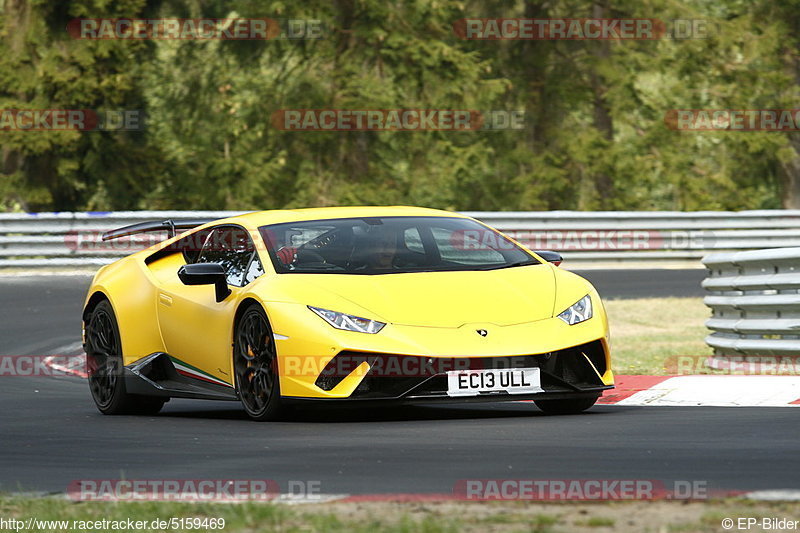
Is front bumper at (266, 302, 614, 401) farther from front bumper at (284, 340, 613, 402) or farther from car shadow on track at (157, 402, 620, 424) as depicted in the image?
car shadow on track at (157, 402, 620, 424)

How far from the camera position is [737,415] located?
9.02m

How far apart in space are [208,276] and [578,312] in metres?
2.30

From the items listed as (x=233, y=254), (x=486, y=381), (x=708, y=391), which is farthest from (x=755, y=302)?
(x=233, y=254)

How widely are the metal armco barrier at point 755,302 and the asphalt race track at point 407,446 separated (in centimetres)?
244

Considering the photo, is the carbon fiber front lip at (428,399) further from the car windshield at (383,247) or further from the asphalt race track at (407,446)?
the car windshield at (383,247)

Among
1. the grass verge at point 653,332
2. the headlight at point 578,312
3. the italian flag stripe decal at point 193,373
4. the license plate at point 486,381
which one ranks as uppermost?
the headlight at point 578,312

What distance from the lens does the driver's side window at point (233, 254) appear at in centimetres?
978

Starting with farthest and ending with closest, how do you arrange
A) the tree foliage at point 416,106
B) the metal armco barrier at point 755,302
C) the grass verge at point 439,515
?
the tree foliage at point 416,106 < the metal armco barrier at point 755,302 < the grass verge at point 439,515

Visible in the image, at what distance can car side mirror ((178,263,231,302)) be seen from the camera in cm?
966

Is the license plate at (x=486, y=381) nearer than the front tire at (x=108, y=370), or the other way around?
the license plate at (x=486, y=381)

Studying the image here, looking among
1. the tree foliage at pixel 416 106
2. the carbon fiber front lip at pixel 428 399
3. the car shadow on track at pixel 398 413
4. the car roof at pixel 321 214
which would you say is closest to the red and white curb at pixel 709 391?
the car shadow on track at pixel 398 413

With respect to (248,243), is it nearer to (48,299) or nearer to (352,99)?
(48,299)

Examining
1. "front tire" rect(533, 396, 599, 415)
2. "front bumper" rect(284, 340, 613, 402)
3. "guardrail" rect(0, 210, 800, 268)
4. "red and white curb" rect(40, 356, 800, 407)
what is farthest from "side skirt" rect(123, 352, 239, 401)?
"guardrail" rect(0, 210, 800, 268)

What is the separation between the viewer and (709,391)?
10.5 metres
